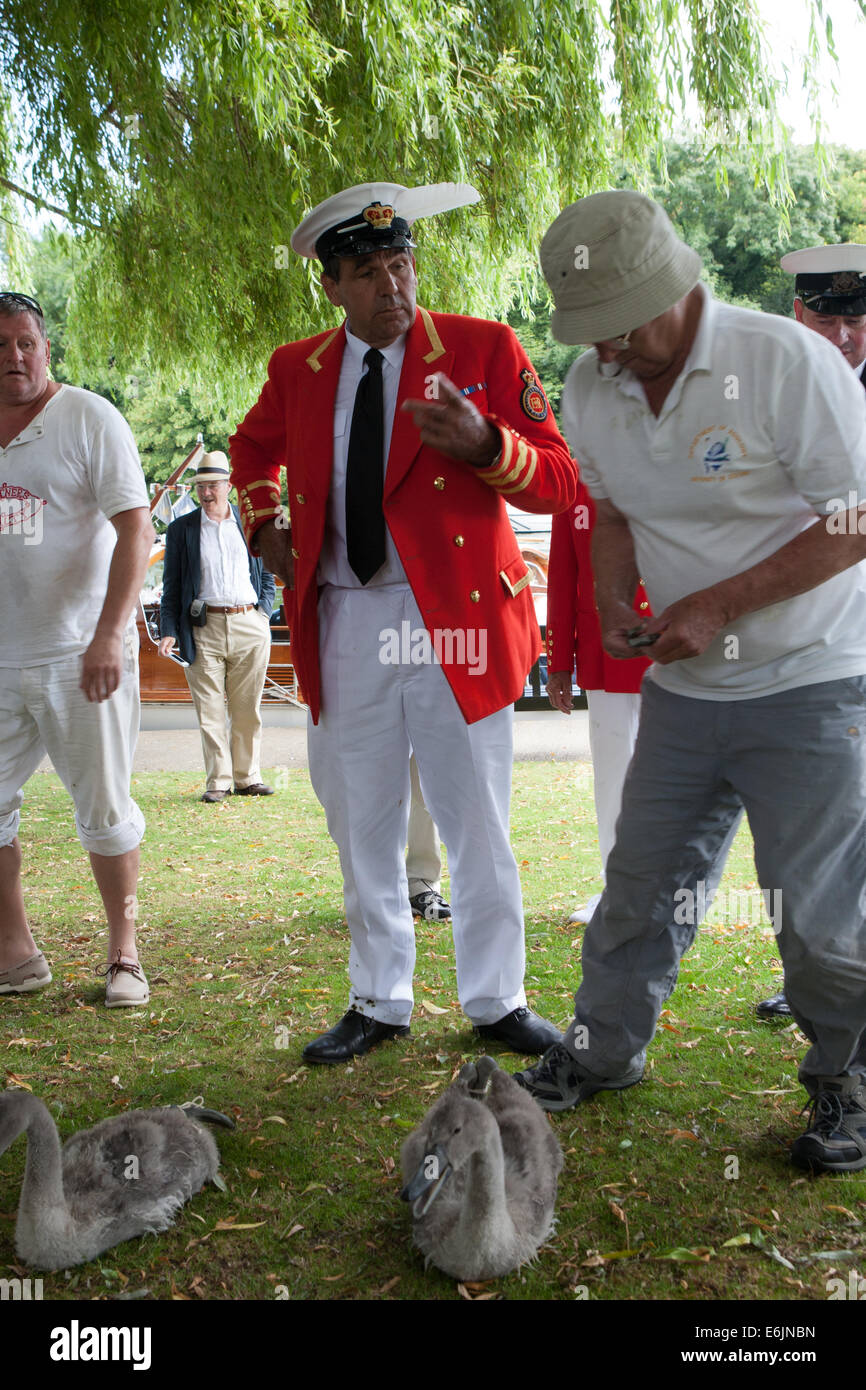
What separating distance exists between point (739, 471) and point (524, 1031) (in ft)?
7.09

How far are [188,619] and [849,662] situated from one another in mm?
8392

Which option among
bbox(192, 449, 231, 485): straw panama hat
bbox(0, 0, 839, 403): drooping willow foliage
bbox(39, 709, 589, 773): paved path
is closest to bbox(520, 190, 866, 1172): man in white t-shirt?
bbox(0, 0, 839, 403): drooping willow foliage

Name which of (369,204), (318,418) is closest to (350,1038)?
(318,418)

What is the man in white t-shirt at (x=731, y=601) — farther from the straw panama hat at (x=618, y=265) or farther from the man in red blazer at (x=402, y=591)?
the man in red blazer at (x=402, y=591)

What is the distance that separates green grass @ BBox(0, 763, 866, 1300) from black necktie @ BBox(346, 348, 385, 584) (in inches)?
71.5

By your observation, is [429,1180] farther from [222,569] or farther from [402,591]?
[222,569]

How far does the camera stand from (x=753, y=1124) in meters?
3.68

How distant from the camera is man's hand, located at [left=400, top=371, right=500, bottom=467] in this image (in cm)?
360

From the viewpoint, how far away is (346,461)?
4152 mm

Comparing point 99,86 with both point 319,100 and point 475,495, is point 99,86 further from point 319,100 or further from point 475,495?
point 475,495

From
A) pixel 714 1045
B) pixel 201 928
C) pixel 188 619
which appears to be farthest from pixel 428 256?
pixel 714 1045

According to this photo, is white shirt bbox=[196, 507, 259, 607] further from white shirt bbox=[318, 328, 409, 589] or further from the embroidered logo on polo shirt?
the embroidered logo on polo shirt

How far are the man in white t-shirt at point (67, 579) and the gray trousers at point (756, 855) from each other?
87.4 inches

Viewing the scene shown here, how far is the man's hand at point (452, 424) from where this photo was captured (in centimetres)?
360
